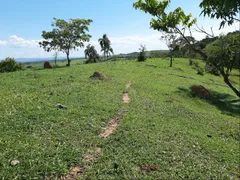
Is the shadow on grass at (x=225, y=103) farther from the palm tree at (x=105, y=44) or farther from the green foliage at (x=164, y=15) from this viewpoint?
the palm tree at (x=105, y=44)

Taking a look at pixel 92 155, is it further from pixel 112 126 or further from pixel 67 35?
pixel 67 35

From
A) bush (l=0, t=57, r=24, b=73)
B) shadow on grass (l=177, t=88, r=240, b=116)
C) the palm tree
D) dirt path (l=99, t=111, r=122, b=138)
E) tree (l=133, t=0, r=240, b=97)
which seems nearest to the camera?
tree (l=133, t=0, r=240, b=97)

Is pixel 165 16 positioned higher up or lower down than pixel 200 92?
higher up

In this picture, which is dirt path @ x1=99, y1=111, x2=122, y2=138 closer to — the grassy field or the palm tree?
the grassy field

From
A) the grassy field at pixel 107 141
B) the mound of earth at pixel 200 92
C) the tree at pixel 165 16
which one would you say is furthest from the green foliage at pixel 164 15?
the mound of earth at pixel 200 92

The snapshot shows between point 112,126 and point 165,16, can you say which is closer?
point 165,16

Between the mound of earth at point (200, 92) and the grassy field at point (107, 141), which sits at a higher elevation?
the grassy field at point (107, 141)

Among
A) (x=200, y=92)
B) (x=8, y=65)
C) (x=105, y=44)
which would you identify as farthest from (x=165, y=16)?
(x=105, y=44)

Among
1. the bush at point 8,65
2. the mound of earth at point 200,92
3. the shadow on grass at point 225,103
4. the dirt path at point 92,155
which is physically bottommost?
the shadow on grass at point 225,103

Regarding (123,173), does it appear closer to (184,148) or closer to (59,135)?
(59,135)

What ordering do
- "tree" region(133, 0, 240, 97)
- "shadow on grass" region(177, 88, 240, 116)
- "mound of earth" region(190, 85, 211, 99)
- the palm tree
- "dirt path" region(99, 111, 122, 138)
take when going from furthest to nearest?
the palm tree → "mound of earth" region(190, 85, 211, 99) → "shadow on grass" region(177, 88, 240, 116) → "dirt path" region(99, 111, 122, 138) → "tree" region(133, 0, 240, 97)

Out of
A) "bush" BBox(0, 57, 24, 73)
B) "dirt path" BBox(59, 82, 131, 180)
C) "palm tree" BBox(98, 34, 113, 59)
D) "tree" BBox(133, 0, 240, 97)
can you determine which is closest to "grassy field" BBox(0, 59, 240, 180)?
"dirt path" BBox(59, 82, 131, 180)

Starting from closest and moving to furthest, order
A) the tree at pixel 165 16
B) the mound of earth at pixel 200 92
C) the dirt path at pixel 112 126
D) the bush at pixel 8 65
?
the tree at pixel 165 16, the dirt path at pixel 112 126, the mound of earth at pixel 200 92, the bush at pixel 8 65

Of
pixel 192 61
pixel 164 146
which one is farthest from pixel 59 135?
pixel 192 61
